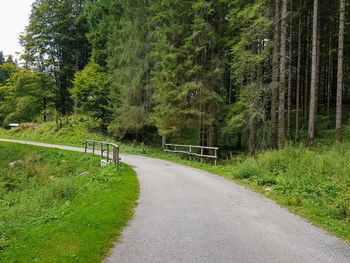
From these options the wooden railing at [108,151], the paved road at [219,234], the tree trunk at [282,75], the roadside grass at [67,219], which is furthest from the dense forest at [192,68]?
the roadside grass at [67,219]

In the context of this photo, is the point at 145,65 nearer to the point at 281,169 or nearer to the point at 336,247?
the point at 281,169

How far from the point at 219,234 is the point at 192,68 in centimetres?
1328

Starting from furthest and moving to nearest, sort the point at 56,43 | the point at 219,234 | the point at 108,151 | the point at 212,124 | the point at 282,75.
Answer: the point at 56,43, the point at 212,124, the point at 108,151, the point at 282,75, the point at 219,234

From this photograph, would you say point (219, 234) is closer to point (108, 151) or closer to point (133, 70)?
point (108, 151)

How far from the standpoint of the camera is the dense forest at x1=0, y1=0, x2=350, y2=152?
12945 mm

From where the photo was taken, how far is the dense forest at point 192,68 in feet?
42.5

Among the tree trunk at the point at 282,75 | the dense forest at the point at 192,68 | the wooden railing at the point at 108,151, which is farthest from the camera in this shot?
the dense forest at the point at 192,68

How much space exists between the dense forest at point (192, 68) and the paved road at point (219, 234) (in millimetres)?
8463

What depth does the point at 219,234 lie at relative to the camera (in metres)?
3.89

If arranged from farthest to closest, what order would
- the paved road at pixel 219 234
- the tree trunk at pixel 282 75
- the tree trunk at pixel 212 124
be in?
the tree trunk at pixel 212 124
the tree trunk at pixel 282 75
the paved road at pixel 219 234

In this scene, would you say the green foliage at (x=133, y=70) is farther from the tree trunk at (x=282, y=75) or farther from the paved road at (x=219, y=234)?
the paved road at (x=219, y=234)

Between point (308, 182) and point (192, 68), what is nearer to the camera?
point (308, 182)

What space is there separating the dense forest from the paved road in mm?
8463

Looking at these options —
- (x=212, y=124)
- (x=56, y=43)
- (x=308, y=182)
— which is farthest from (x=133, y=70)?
(x=56, y=43)
